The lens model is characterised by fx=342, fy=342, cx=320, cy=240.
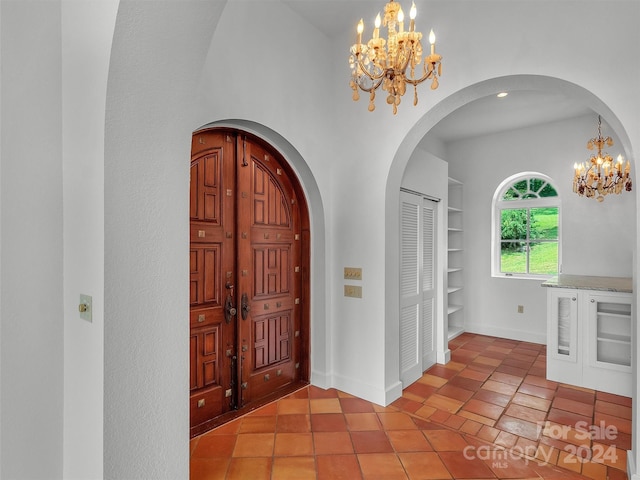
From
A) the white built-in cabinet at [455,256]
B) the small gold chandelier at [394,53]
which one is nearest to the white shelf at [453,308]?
the white built-in cabinet at [455,256]

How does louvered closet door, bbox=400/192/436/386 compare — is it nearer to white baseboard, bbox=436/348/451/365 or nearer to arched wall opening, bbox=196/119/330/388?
white baseboard, bbox=436/348/451/365

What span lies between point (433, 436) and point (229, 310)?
5.93 feet

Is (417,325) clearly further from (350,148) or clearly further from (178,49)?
(178,49)

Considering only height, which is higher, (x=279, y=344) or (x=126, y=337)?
(x=126, y=337)

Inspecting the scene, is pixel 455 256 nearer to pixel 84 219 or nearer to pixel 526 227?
pixel 526 227

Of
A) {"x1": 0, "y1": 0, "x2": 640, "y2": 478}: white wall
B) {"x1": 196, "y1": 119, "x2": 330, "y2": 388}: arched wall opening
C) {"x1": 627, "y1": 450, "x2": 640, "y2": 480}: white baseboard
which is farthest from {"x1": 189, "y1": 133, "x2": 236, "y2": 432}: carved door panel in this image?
{"x1": 627, "y1": 450, "x2": 640, "y2": 480}: white baseboard

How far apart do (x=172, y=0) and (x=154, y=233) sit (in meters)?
0.86

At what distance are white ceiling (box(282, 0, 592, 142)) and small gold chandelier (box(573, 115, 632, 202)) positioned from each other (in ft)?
2.39

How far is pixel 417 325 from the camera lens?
3645mm

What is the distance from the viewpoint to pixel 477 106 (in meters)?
4.39

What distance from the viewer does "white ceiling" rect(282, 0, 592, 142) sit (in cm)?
295

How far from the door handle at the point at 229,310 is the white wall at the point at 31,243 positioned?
129cm

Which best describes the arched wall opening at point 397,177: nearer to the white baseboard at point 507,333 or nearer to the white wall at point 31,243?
the white wall at point 31,243

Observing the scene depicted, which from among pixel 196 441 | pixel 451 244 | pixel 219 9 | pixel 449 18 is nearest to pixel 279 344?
pixel 196 441
